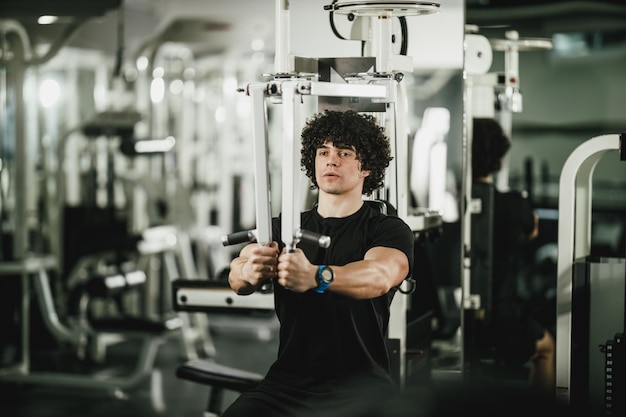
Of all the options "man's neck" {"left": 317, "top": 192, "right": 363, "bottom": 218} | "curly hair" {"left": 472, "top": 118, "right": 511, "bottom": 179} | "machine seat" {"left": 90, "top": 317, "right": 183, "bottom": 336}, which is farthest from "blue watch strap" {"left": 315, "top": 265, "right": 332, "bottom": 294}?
"machine seat" {"left": 90, "top": 317, "right": 183, "bottom": 336}

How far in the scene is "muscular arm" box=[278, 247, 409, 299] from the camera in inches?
86.2

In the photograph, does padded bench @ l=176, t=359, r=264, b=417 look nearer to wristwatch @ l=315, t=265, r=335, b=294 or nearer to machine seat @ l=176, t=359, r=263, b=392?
machine seat @ l=176, t=359, r=263, b=392

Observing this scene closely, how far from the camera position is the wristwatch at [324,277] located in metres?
2.24

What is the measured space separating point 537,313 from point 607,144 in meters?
2.16

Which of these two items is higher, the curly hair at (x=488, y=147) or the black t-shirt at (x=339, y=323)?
the curly hair at (x=488, y=147)

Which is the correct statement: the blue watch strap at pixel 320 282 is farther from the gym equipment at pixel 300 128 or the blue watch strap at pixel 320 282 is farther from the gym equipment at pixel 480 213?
the gym equipment at pixel 480 213

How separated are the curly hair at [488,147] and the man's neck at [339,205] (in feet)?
5.73

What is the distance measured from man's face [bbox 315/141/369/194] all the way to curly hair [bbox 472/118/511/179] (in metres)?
1.76

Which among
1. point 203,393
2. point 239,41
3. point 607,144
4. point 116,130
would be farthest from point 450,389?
point 239,41

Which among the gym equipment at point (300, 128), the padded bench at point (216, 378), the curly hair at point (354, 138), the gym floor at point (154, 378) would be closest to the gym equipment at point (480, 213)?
the gym floor at point (154, 378)

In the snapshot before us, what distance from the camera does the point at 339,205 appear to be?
253cm

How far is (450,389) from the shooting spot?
0.98m

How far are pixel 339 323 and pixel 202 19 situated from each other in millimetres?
4103

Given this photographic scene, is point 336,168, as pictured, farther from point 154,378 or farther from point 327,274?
point 154,378
